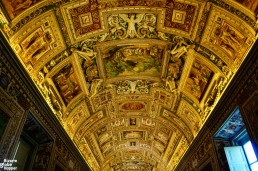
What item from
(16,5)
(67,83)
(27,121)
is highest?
(67,83)

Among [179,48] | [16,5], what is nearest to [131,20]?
[179,48]

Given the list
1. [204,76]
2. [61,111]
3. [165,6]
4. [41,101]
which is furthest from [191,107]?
[41,101]

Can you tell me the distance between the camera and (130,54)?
434 inches

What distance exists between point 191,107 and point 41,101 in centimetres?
739

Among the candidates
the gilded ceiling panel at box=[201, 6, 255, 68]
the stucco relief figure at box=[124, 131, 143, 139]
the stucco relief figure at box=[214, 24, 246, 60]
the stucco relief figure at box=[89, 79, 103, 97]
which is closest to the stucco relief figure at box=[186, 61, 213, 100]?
the gilded ceiling panel at box=[201, 6, 255, 68]

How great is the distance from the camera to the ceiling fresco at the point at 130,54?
7758 mm

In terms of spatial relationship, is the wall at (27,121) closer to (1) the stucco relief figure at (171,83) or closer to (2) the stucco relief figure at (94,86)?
(2) the stucco relief figure at (94,86)

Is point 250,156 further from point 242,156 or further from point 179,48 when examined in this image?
point 179,48

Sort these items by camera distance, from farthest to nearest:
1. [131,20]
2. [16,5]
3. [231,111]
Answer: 1. [131,20]
2. [231,111]
3. [16,5]

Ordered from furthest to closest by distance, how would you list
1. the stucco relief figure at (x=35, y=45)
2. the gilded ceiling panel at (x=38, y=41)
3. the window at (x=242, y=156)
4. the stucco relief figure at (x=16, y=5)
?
1. the window at (x=242, y=156)
2. the stucco relief figure at (x=35, y=45)
3. the gilded ceiling panel at (x=38, y=41)
4. the stucco relief figure at (x=16, y=5)

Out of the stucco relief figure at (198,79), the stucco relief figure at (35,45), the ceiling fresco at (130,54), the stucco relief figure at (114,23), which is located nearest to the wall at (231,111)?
the ceiling fresco at (130,54)

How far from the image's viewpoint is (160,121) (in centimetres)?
1577

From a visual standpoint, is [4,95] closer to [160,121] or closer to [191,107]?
[191,107]

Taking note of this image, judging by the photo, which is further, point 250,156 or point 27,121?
point 250,156
